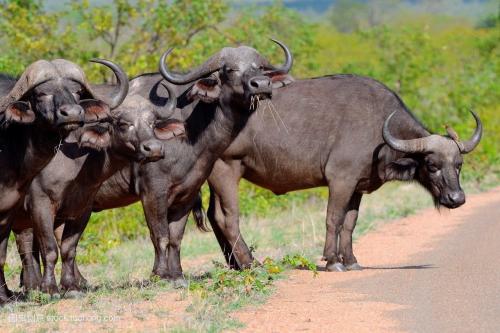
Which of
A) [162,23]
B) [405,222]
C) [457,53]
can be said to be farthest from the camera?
[457,53]

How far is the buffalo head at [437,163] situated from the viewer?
11719mm

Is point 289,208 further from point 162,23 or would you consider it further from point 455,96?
point 455,96

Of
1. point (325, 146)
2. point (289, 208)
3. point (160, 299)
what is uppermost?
point (325, 146)

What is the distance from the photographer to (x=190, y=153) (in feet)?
33.7

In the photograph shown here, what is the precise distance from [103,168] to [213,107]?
1284 mm

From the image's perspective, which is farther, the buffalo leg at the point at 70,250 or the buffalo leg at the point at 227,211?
the buffalo leg at the point at 227,211

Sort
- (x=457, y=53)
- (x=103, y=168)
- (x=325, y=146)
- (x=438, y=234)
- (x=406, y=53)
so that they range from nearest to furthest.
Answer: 1. (x=103, y=168)
2. (x=325, y=146)
3. (x=438, y=234)
4. (x=406, y=53)
5. (x=457, y=53)

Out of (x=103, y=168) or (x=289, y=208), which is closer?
(x=103, y=168)

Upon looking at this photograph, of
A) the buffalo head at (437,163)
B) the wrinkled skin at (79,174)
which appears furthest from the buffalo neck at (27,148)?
the buffalo head at (437,163)

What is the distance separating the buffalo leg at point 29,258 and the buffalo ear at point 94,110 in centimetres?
216

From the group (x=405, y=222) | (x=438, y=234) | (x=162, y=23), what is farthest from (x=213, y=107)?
(x=162, y=23)

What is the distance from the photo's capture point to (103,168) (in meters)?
9.66

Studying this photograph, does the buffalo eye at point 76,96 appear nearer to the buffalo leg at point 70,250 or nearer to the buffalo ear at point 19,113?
the buffalo ear at point 19,113

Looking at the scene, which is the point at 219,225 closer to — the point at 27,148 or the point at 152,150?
the point at 152,150
